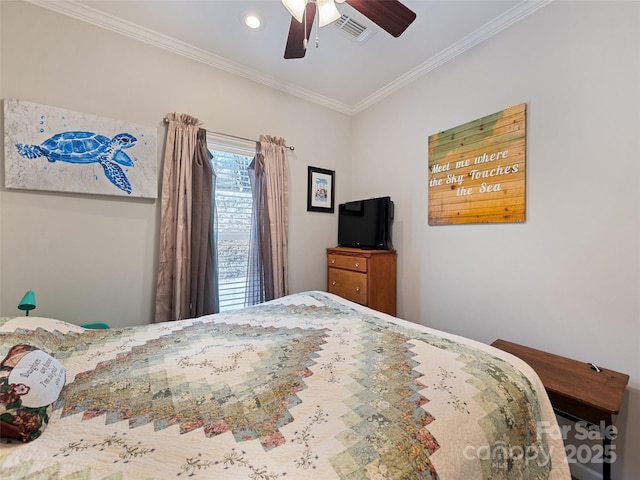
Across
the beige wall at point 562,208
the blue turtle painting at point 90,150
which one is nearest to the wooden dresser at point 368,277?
the beige wall at point 562,208

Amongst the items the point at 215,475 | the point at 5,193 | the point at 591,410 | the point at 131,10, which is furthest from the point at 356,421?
the point at 131,10

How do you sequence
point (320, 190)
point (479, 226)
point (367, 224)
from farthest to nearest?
point (320, 190) → point (367, 224) → point (479, 226)

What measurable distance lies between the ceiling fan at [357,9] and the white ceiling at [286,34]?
463mm

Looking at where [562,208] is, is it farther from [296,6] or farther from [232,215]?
[232,215]

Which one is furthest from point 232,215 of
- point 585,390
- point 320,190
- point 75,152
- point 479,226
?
point 585,390

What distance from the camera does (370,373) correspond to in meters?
0.96

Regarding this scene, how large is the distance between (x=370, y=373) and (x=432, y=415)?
0.83 feet

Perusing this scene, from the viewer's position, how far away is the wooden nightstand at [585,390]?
44.6 inches

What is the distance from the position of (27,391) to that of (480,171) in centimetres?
259

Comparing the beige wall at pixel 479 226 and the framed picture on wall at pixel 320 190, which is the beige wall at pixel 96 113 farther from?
the framed picture on wall at pixel 320 190

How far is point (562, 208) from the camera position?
158 cm

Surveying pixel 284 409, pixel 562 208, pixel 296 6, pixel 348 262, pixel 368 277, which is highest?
pixel 296 6

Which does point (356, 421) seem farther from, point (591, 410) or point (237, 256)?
point (237, 256)

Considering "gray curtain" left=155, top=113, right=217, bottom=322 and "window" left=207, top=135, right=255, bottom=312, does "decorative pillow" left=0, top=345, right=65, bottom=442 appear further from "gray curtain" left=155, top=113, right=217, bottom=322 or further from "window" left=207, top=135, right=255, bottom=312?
"window" left=207, top=135, right=255, bottom=312
